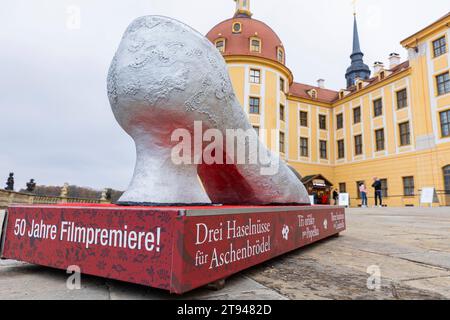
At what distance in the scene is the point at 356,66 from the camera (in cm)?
3153

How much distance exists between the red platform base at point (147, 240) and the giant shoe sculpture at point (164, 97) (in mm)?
387

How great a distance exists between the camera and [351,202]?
20844 mm

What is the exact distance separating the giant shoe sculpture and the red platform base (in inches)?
15.2

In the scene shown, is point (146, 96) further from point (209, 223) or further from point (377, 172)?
point (377, 172)

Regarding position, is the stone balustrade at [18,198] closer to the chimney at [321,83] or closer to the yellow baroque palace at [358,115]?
the yellow baroque palace at [358,115]

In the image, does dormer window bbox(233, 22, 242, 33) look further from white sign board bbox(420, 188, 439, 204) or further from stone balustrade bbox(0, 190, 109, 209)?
white sign board bbox(420, 188, 439, 204)

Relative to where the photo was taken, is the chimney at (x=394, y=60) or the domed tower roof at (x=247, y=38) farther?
the chimney at (x=394, y=60)

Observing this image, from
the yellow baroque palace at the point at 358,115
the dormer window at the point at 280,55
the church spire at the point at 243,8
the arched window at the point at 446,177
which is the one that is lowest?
the arched window at the point at 446,177

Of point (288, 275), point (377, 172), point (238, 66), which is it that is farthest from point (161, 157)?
point (377, 172)

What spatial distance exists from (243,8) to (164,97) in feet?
75.6

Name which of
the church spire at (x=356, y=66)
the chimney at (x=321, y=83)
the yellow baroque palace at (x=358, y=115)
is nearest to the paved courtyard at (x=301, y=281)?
the yellow baroque palace at (x=358, y=115)

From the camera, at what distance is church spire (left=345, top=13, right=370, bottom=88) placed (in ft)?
102

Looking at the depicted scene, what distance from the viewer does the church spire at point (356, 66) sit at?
3117cm

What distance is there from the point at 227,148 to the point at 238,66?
16.9m
